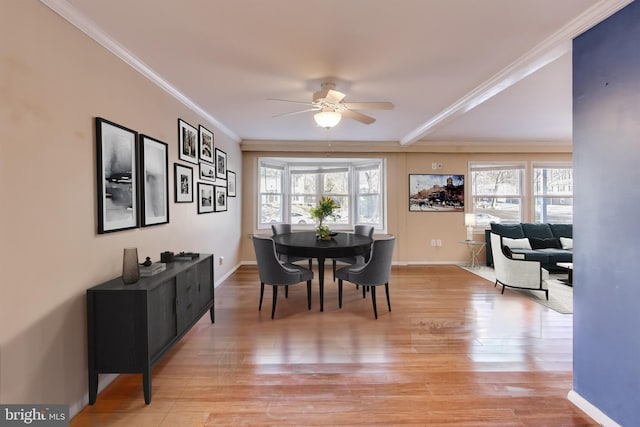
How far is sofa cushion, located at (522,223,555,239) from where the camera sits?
5.61 metres

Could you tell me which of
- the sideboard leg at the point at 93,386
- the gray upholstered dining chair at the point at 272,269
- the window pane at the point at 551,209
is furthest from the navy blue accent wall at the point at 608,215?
the window pane at the point at 551,209

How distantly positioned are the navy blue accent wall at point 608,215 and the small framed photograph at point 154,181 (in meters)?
3.21

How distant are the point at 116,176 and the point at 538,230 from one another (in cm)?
674

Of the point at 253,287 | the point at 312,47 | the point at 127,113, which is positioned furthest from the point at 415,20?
the point at 253,287

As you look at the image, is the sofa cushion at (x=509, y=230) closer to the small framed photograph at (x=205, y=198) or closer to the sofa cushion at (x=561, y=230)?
the sofa cushion at (x=561, y=230)

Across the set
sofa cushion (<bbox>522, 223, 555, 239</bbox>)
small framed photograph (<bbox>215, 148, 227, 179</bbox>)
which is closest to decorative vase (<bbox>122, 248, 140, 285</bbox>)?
small framed photograph (<bbox>215, 148, 227, 179</bbox>)

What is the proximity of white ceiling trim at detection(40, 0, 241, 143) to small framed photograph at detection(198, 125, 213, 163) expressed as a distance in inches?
15.9

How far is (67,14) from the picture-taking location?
1.74 meters

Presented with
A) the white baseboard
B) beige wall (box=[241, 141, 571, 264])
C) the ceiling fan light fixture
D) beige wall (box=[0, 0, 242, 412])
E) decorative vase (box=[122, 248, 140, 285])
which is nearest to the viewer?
beige wall (box=[0, 0, 242, 412])

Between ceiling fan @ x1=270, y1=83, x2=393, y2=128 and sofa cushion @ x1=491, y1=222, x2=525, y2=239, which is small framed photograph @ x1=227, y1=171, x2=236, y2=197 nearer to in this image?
ceiling fan @ x1=270, y1=83, x2=393, y2=128

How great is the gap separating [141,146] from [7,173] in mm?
1101

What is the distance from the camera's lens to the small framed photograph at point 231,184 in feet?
16.4

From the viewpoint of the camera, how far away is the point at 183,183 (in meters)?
3.27

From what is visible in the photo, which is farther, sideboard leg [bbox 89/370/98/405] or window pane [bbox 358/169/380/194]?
window pane [bbox 358/169/380/194]
